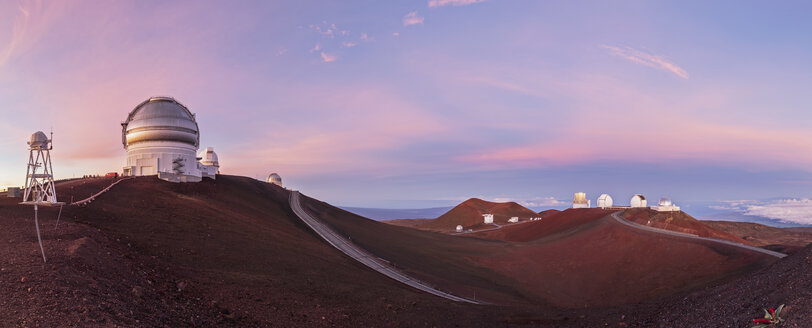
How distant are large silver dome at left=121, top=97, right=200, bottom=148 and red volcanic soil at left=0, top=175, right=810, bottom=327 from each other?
8.94 metres

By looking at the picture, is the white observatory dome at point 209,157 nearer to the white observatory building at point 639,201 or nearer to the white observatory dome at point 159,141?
the white observatory dome at point 159,141

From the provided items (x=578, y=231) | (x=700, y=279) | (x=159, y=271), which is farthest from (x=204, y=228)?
(x=578, y=231)

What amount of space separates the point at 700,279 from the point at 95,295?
44140mm

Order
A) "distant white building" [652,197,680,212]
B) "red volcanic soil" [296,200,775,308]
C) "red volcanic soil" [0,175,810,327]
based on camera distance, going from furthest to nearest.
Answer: "distant white building" [652,197,680,212] < "red volcanic soil" [296,200,775,308] < "red volcanic soil" [0,175,810,327]

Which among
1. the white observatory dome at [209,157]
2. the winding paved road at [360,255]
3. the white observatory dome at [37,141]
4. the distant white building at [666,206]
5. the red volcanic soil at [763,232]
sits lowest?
the red volcanic soil at [763,232]

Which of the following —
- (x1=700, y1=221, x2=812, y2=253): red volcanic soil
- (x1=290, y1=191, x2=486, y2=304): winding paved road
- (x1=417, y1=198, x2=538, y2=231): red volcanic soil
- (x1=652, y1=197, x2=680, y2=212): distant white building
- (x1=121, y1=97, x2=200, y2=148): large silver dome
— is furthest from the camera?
(x1=417, y1=198, x2=538, y2=231): red volcanic soil

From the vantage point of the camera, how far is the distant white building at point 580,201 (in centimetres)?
11026

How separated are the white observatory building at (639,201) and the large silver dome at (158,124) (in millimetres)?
92564

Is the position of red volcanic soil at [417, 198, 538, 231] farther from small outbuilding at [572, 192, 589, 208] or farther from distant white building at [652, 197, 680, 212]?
distant white building at [652, 197, 680, 212]

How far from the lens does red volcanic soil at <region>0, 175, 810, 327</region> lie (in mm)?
15625

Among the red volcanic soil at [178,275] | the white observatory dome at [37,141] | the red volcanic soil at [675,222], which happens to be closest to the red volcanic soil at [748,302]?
the red volcanic soil at [178,275]

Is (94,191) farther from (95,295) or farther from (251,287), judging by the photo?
(95,295)

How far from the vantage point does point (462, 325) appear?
23.7 meters

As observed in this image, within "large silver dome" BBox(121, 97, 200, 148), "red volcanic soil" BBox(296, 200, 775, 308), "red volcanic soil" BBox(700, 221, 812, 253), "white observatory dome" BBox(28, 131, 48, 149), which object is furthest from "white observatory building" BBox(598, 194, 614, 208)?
"white observatory dome" BBox(28, 131, 48, 149)
